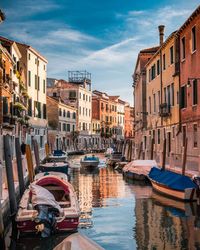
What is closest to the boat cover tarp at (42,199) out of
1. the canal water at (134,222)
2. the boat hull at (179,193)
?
the canal water at (134,222)

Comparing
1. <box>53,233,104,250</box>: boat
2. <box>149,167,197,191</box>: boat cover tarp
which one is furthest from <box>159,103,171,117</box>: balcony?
<box>53,233,104,250</box>: boat

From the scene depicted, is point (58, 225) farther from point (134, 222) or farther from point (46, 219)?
point (134, 222)

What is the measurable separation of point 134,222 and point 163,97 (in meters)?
14.9

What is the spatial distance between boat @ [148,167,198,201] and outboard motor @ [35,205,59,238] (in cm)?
572

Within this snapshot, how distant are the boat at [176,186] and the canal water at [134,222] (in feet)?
0.86

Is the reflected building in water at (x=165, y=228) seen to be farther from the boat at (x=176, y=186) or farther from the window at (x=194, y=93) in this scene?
the window at (x=194, y=93)

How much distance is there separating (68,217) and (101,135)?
67.9 meters

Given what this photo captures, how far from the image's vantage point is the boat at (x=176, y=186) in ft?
46.0

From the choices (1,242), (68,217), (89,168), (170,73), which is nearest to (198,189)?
(68,217)

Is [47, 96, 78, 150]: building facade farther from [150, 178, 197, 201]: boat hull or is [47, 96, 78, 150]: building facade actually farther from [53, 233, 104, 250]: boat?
[53, 233, 104, 250]: boat

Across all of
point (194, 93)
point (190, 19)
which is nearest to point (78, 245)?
point (194, 93)

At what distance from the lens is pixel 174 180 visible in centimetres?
1513

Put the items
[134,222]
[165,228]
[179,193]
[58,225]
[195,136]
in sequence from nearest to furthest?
1. [58,225]
2. [165,228]
3. [134,222]
4. [179,193]
5. [195,136]

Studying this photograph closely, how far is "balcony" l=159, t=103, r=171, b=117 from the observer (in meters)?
23.9
